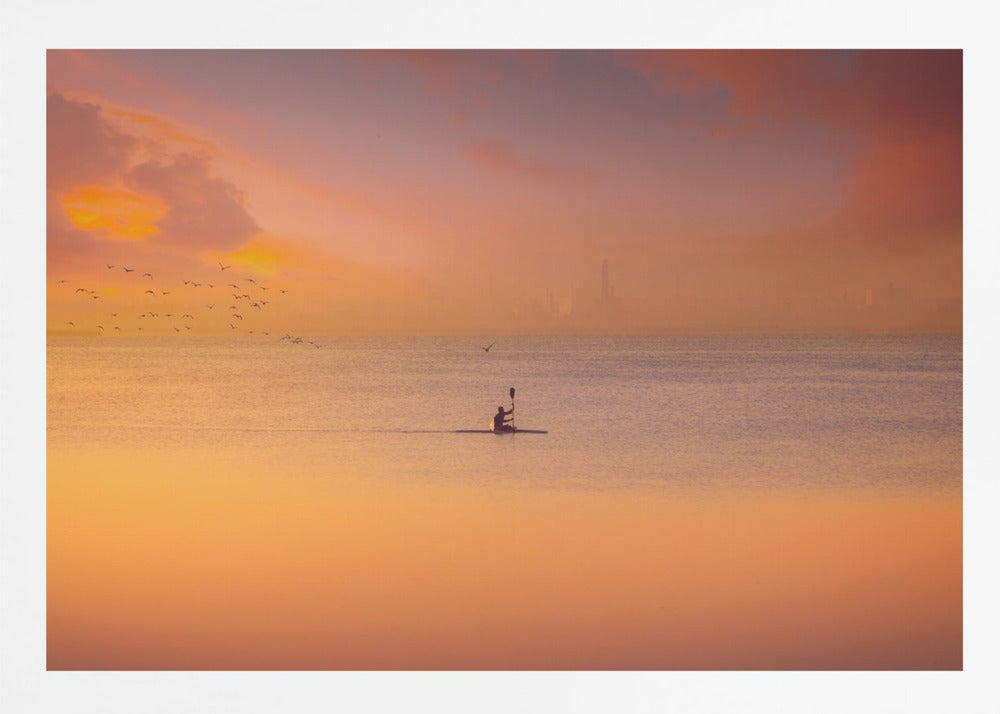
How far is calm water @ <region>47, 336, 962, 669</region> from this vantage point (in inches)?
165

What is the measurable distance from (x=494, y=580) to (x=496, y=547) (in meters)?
0.42

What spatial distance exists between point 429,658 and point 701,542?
187cm

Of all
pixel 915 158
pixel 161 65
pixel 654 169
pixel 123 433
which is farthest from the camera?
pixel 654 169

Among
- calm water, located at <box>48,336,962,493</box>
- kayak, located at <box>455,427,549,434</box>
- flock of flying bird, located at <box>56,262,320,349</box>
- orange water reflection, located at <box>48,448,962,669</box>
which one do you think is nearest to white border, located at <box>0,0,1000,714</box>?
orange water reflection, located at <box>48,448,962,669</box>

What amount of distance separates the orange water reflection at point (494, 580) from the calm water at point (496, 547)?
0.01 meters

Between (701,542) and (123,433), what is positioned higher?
(123,433)

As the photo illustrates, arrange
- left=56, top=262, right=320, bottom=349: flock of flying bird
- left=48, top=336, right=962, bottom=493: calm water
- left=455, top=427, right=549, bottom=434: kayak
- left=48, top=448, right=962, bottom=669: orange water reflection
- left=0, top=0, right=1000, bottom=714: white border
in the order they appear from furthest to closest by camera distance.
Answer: left=455, top=427, right=549, bottom=434: kayak → left=56, top=262, right=320, bottom=349: flock of flying bird → left=48, top=336, right=962, bottom=493: calm water → left=0, top=0, right=1000, bottom=714: white border → left=48, top=448, right=962, bottom=669: orange water reflection

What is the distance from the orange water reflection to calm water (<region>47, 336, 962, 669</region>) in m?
0.01

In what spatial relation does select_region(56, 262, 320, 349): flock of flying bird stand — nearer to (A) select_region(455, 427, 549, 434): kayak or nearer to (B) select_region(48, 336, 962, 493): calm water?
(B) select_region(48, 336, 962, 493): calm water

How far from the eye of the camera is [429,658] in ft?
13.4
